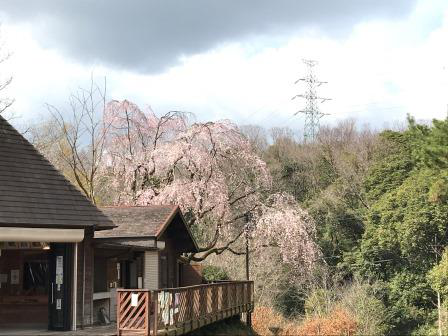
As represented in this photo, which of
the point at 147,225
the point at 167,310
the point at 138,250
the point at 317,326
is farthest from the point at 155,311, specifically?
the point at 317,326

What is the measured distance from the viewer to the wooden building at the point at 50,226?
1390 cm

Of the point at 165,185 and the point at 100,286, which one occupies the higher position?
the point at 165,185

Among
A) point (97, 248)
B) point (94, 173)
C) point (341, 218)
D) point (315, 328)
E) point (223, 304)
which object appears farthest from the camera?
point (341, 218)

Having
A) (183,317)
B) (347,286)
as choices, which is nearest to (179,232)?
(183,317)

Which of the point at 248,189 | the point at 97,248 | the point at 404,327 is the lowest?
the point at 404,327

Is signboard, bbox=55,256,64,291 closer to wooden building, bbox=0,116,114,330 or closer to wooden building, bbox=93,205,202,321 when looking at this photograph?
wooden building, bbox=0,116,114,330

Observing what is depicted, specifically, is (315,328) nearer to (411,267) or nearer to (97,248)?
(411,267)

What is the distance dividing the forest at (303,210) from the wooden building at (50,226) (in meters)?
8.55

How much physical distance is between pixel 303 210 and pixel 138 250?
12.7 meters

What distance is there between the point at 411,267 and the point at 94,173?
17783 millimetres

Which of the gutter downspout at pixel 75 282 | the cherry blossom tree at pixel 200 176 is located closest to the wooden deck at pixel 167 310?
the gutter downspout at pixel 75 282

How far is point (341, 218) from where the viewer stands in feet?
116

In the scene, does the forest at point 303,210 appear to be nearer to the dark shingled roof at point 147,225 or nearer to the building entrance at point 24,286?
the dark shingled roof at point 147,225

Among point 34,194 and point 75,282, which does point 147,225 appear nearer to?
point 75,282
